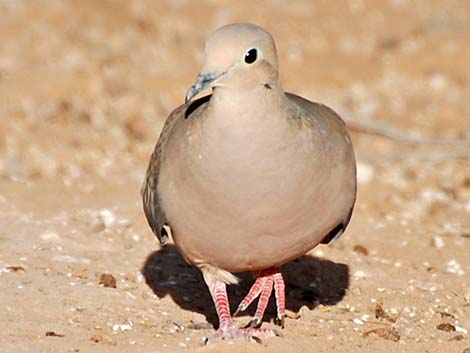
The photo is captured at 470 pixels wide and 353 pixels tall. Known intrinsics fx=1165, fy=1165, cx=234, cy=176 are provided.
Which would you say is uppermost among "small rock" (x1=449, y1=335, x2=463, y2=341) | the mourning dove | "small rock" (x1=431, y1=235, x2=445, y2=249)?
"small rock" (x1=431, y1=235, x2=445, y2=249)

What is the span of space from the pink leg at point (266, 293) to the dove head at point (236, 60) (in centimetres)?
126

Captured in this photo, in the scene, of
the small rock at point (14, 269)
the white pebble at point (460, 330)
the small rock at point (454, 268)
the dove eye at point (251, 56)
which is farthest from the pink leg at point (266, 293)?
the small rock at point (454, 268)

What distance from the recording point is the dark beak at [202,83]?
4.48 metres

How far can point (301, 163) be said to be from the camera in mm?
4848

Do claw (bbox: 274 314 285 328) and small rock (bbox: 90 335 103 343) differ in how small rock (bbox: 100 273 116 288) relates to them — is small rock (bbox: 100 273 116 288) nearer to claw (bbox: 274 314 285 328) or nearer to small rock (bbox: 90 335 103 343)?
small rock (bbox: 90 335 103 343)

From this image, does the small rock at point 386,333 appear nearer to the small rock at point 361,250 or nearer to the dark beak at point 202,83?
the small rock at point 361,250

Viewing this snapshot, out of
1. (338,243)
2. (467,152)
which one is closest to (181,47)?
(467,152)

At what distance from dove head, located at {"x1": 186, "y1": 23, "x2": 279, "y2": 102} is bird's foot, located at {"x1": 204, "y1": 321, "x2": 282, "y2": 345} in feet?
3.89

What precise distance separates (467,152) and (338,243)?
245 cm

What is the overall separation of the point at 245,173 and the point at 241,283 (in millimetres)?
1783

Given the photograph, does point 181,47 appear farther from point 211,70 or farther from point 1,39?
point 211,70

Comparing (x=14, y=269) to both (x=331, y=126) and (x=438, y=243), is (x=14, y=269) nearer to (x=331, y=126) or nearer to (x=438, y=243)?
(x=331, y=126)

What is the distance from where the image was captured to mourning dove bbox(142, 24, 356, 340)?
15.1ft

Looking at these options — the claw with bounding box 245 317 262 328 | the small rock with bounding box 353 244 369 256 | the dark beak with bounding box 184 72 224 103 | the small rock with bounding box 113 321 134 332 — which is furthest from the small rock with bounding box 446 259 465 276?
the dark beak with bounding box 184 72 224 103
